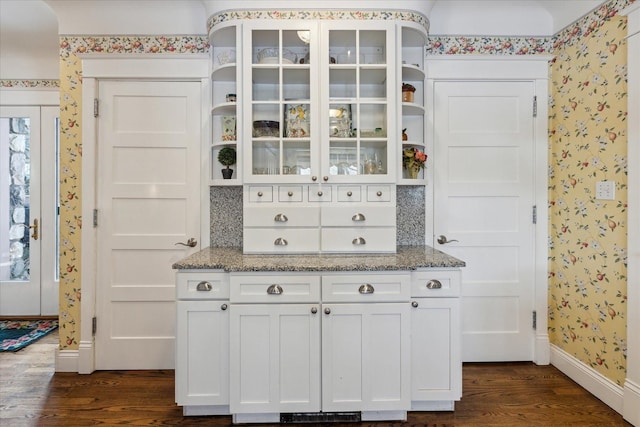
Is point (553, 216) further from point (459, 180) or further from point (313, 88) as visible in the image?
point (313, 88)

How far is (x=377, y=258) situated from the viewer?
7.21 ft

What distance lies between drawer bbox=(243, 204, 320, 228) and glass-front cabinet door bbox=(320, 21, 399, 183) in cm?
26

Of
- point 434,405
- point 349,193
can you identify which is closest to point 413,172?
point 349,193

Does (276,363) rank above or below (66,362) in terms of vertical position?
above

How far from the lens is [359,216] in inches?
94.1

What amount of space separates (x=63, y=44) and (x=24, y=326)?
8.44 feet

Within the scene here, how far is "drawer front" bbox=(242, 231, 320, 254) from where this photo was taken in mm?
2395

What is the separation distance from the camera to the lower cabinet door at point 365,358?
1.96m

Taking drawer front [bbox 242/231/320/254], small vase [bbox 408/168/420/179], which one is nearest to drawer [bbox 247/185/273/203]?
drawer front [bbox 242/231/320/254]

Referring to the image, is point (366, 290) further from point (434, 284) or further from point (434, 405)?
point (434, 405)

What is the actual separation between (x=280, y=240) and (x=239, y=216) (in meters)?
0.43

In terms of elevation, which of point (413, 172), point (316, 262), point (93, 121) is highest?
point (93, 121)

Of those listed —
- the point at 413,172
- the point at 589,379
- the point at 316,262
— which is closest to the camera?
the point at 316,262

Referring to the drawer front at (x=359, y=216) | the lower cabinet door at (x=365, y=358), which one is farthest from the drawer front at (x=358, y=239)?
the lower cabinet door at (x=365, y=358)
